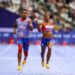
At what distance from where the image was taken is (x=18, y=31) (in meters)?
14.2

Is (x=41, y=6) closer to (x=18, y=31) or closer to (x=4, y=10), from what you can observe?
(x=4, y=10)

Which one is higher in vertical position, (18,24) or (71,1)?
(18,24)

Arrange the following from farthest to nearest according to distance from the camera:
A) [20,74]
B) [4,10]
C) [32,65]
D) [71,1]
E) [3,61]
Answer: [71,1] → [4,10] → [3,61] → [32,65] → [20,74]

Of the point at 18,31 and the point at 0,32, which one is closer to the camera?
the point at 18,31

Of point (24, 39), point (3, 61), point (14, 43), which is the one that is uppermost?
point (24, 39)

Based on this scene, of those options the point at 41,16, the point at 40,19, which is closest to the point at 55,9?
the point at 41,16

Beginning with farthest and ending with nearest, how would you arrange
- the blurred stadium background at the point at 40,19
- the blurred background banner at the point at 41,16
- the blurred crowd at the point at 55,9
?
the blurred crowd at the point at 55,9, the blurred background banner at the point at 41,16, the blurred stadium background at the point at 40,19

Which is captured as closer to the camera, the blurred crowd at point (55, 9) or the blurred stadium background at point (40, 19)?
the blurred stadium background at point (40, 19)

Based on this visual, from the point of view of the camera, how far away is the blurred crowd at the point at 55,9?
32.8 m

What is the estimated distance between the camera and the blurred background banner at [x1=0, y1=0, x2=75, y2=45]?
29.6 m

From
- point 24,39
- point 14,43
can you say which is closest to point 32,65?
point 24,39

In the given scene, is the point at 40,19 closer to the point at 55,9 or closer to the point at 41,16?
the point at 41,16

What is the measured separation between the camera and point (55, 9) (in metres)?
34.1

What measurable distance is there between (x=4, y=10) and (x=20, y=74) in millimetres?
18645
